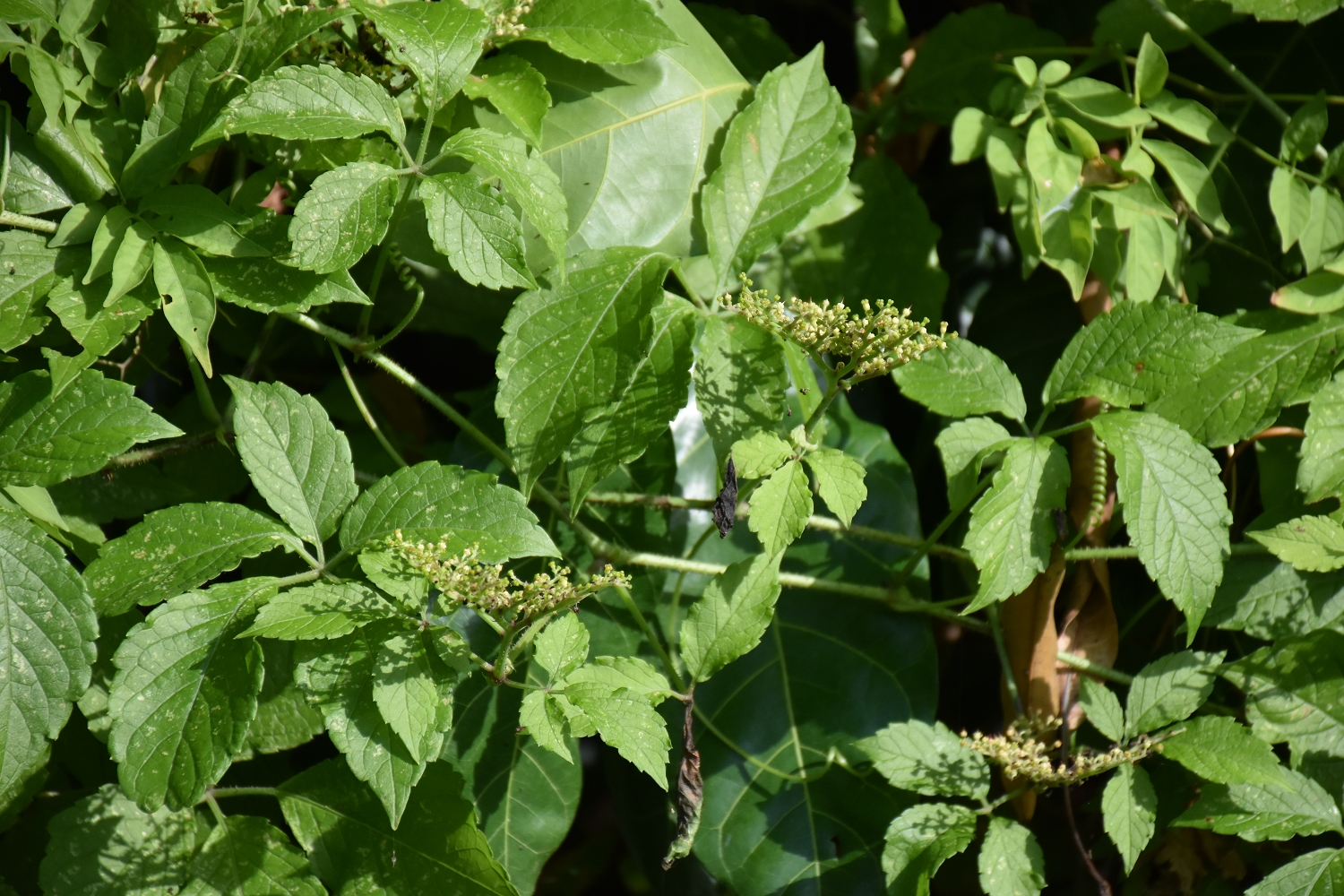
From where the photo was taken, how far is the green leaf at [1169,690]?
1.16 metres

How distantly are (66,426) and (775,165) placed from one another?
86 centimetres

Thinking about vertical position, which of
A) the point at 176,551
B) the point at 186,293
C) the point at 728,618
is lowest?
the point at 728,618

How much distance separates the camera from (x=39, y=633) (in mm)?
945

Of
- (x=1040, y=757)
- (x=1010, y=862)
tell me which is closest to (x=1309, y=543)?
(x=1040, y=757)

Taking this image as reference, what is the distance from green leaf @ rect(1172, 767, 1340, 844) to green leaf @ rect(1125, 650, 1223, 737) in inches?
4.0

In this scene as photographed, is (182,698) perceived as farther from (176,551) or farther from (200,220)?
(200,220)

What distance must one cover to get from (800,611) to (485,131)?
77 cm

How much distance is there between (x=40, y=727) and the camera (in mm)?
933

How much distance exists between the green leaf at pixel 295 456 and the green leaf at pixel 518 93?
A: 15.9 inches

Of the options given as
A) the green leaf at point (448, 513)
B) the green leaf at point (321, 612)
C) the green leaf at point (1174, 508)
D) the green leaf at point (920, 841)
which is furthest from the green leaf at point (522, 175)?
the green leaf at point (920, 841)

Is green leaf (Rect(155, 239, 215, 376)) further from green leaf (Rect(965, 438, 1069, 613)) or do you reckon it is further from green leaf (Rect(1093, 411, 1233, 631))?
green leaf (Rect(1093, 411, 1233, 631))

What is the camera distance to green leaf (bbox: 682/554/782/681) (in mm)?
1101

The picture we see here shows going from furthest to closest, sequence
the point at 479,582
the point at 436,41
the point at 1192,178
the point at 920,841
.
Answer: the point at 1192,178 → the point at 920,841 → the point at 436,41 → the point at 479,582

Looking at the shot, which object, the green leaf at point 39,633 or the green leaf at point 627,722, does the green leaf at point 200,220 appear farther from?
the green leaf at point 627,722
